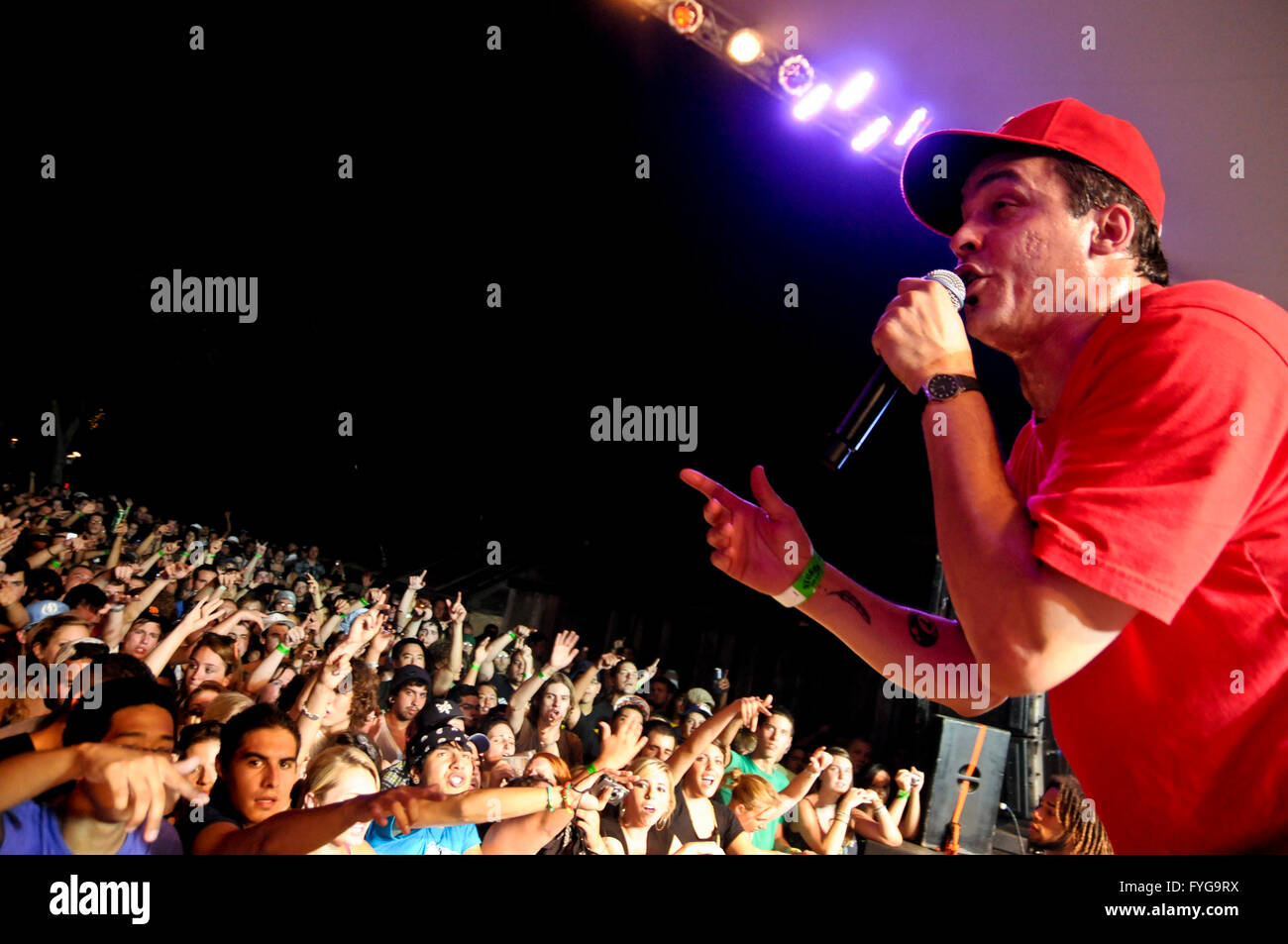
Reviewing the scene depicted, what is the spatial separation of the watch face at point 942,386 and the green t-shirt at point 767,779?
4214 millimetres

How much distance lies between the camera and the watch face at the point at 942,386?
98 cm

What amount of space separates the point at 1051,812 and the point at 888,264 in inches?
157

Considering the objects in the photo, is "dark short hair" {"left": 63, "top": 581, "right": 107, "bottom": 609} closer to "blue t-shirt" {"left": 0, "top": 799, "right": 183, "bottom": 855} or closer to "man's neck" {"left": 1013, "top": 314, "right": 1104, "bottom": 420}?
"blue t-shirt" {"left": 0, "top": 799, "right": 183, "bottom": 855}

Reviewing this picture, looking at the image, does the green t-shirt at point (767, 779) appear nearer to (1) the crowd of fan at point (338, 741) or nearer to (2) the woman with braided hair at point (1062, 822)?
(1) the crowd of fan at point (338, 741)

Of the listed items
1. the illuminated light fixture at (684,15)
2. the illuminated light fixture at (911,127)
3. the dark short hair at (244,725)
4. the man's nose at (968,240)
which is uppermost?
the illuminated light fixture at (684,15)

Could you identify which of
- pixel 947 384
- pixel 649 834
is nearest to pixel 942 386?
pixel 947 384

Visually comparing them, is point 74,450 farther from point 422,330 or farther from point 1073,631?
point 1073,631

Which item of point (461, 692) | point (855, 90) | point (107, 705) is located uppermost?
point (855, 90)

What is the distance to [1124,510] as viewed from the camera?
744 mm

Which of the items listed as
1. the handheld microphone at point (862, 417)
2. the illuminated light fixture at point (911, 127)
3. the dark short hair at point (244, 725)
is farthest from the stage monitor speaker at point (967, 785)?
the handheld microphone at point (862, 417)

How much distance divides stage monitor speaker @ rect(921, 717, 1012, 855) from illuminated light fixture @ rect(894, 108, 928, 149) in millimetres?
3809

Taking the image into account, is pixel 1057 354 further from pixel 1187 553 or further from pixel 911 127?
pixel 911 127

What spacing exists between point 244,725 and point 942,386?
3.00 metres
